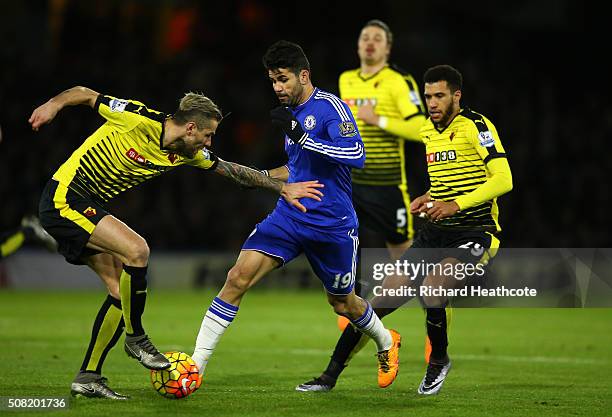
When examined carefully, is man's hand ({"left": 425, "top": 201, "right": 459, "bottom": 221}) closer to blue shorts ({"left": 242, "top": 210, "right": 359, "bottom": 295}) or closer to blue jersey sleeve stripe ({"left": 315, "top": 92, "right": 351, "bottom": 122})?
blue shorts ({"left": 242, "top": 210, "right": 359, "bottom": 295})

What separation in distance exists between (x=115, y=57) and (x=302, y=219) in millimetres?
16674

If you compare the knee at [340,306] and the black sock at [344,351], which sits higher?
the knee at [340,306]

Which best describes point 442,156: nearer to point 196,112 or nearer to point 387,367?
point 387,367

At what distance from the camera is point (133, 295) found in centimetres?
679

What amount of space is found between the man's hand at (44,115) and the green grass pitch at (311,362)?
1816 millimetres

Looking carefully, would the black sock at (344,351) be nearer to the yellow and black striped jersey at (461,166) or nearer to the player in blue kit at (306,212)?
the player in blue kit at (306,212)

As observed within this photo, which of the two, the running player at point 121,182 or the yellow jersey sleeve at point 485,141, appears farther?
the yellow jersey sleeve at point 485,141

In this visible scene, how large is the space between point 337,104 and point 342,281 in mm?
1226

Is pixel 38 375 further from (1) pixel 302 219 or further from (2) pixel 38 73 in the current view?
(2) pixel 38 73

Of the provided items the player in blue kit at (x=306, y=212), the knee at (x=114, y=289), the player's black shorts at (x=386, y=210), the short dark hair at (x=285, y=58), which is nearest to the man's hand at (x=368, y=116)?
the player's black shorts at (x=386, y=210)

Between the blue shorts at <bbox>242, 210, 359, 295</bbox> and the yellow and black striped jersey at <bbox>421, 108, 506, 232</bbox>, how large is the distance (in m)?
1.00

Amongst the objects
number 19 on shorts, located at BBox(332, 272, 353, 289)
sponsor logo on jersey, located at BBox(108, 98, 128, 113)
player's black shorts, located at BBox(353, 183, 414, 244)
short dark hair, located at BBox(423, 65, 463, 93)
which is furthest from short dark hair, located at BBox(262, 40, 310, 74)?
player's black shorts, located at BBox(353, 183, 414, 244)

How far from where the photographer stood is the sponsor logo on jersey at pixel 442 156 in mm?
7766

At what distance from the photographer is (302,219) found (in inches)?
279
